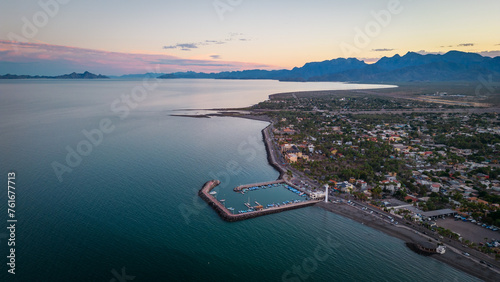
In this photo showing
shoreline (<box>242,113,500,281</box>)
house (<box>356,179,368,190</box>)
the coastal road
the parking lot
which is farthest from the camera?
house (<box>356,179,368,190</box>)

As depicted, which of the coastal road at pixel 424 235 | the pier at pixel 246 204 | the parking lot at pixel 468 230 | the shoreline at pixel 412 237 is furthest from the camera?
the pier at pixel 246 204

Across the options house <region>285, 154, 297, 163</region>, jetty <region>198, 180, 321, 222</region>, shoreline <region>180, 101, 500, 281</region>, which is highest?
house <region>285, 154, 297, 163</region>

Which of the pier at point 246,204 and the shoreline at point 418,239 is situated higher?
the pier at point 246,204

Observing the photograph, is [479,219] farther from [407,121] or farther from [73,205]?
[407,121]

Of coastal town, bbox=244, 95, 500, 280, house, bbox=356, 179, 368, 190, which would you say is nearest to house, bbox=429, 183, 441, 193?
coastal town, bbox=244, 95, 500, 280

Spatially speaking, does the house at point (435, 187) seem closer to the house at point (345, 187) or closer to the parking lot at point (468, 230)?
the parking lot at point (468, 230)

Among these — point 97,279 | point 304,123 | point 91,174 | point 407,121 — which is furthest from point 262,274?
point 407,121

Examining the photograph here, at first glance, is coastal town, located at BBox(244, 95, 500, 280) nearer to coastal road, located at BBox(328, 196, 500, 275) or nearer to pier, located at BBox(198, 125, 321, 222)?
coastal road, located at BBox(328, 196, 500, 275)

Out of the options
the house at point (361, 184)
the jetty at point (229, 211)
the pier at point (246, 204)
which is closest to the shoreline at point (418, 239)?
the jetty at point (229, 211)
